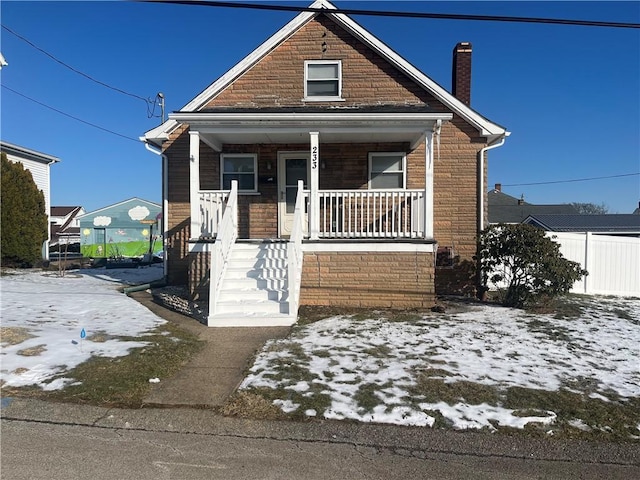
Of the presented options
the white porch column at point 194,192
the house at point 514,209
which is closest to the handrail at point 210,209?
the white porch column at point 194,192

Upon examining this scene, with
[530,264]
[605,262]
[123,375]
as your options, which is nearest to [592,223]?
[605,262]

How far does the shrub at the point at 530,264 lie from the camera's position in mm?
9156

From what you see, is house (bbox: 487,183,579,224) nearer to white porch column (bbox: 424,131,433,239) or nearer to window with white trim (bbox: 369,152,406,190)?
window with white trim (bbox: 369,152,406,190)

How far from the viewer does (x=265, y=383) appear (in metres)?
4.99

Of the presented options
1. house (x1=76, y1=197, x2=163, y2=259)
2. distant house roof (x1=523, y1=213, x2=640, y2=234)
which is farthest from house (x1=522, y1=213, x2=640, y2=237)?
house (x1=76, y1=197, x2=163, y2=259)

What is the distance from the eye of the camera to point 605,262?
13141 millimetres

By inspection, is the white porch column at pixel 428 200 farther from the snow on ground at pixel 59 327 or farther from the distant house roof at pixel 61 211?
the distant house roof at pixel 61 211

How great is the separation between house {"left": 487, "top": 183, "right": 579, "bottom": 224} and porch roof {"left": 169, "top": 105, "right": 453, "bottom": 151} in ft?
97.8

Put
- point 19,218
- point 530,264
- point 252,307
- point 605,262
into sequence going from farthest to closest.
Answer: point 19,218 < point 605,262 < point 530,264 < point 252,307

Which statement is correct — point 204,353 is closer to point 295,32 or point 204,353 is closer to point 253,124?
point 253,124

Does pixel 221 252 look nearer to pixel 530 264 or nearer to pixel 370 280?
pixel 370 280

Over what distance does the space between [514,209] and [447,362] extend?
38.7 m

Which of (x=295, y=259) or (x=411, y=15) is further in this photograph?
(x=295, y=259)

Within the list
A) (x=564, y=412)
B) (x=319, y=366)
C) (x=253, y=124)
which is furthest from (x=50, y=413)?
(x=253, y=124)
